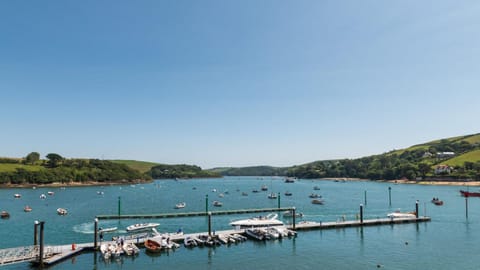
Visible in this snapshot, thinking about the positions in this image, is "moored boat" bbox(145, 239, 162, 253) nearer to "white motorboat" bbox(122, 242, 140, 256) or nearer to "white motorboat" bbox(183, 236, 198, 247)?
"white motorboat" bbox(122, 242, 140, 256)

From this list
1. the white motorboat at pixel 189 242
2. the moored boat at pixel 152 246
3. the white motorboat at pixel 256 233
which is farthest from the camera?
the white motorboat at pixel 256 233

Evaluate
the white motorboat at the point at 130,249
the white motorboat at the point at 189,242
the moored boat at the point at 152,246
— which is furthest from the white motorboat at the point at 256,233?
the white motorboat at the point at 130,249

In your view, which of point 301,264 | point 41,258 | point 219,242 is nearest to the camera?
point 41,258

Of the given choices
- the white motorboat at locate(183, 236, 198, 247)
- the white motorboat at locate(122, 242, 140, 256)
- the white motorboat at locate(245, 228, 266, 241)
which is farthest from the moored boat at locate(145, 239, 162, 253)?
the white motorboat at locate(245, 228, 266, 241)

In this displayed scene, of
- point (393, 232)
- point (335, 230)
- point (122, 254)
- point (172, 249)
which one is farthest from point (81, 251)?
point (393, 232)

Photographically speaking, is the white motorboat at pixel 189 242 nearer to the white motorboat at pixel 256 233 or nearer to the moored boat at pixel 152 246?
the moored boat at pixel 152 246

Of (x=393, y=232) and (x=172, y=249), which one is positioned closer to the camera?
(x=172, y=249)

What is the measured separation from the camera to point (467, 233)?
66.6 meters

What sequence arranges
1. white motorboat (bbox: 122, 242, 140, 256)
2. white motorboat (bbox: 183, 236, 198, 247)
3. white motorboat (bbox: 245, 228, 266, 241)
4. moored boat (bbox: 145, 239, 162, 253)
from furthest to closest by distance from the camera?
white motorboat (bbox: 245, 228, 266, 241) → white motorboat (bbox: 183, 236, 198, 247) → moored boat (bbox: 145, 239, 162, 253) → white motorboat (bbox: 122, 242, 140, 256)

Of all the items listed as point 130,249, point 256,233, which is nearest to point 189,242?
point 130,249

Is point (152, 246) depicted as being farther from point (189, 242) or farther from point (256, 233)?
point (256, 233)

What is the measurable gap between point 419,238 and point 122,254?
47.0 m

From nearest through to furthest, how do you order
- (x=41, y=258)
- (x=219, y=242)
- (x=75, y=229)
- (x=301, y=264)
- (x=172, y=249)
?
(x=41, y=258)
(x=301, y=264)
(x=172, y=249)
(x=219, y=242)
(x=75, y=229)

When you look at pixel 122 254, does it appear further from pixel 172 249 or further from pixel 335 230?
pixel 335 230
